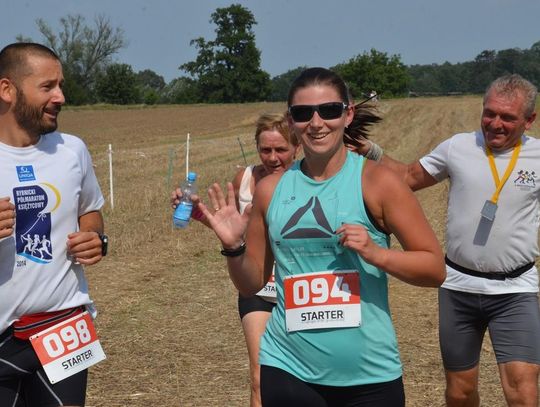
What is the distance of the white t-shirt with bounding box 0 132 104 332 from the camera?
349cm

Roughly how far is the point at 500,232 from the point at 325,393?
167 cm

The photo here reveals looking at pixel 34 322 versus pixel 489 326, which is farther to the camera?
pixel 489 326

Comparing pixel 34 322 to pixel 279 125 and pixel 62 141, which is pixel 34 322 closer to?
pixel 62 141

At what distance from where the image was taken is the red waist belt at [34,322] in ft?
11.6

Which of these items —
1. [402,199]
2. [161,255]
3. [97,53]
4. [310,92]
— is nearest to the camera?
[402,199]

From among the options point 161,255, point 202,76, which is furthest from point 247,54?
point 161,255

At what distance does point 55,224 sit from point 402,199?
1.49 m

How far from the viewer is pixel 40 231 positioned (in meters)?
3.56

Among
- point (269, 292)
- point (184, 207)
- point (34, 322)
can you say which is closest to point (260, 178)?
point (269, 292)

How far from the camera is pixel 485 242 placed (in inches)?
175

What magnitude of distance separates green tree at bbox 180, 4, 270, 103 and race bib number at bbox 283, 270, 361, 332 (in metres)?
94.9

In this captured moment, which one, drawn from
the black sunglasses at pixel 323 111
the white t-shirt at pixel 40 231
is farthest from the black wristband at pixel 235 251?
the white t-shirt at pixel 40 231

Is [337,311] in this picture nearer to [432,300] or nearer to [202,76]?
[432,300]

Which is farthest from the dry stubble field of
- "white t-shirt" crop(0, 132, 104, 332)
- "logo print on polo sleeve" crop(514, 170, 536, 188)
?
"white t-shirt" crop(0, 132, 104, 332)
